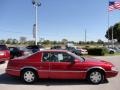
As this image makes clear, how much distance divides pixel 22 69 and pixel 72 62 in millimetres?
2083

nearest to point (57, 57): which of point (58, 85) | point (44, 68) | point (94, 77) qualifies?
point (44, 68)

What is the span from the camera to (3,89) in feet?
31.5

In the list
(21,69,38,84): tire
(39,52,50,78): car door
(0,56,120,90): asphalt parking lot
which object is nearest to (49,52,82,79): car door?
(39,52,50,78): car door

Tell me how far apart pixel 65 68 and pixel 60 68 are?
0.20 meters

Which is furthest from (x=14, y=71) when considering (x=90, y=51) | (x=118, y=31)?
(x=118, y=31)

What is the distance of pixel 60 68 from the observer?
34.9 feet

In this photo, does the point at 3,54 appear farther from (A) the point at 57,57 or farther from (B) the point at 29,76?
(A) the point at 57,57

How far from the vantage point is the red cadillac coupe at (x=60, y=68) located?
1063 cm

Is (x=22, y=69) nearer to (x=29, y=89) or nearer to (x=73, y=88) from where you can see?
(x=29, y=89)

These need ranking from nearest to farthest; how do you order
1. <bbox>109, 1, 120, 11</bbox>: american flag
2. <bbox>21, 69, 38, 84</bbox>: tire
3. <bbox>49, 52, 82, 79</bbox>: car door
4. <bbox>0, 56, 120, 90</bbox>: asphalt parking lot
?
<bbox>0, 56, 120, 90</bbox>: asphalt parking lot
<bbox>49, 52, 82, 79</bbox>: car door
<bbox>21, 69, 38, 84</bbox>: tire
<bbox>109, 1, 120, 11</bbox>: american flag

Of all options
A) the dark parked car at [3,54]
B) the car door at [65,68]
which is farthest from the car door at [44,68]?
the dark parked car at [3,54]

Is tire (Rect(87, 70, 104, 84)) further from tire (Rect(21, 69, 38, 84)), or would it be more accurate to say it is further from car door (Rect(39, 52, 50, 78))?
tire (Rect(21, 69, 38, 84))

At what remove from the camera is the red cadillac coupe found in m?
10.6

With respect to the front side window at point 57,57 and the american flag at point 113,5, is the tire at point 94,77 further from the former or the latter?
the american flag at point 113,5
